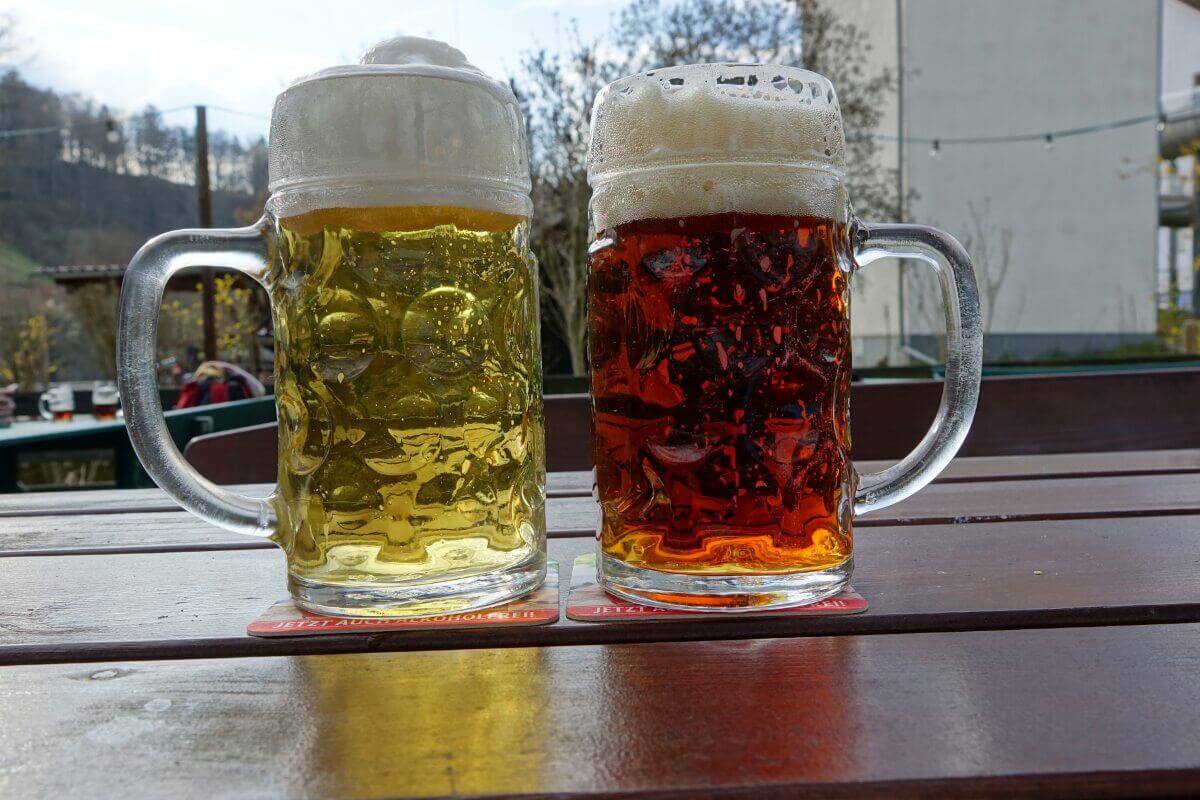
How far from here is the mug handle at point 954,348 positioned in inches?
29.1

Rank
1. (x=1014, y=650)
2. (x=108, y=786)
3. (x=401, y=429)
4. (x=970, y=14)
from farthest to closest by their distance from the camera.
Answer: (x=970, y=14), (x=401, y=429), (x=1014, y=650), (x=108, y=786)

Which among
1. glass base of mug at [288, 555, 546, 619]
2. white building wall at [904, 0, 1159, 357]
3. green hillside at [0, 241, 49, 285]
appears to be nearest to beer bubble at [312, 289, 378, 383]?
glass base of mug at [288, 555, 546, 619]

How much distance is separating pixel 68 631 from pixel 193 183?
34.3 ft

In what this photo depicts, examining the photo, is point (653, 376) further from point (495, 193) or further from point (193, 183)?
point (193, 183)

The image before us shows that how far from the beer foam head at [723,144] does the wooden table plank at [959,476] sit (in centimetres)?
68

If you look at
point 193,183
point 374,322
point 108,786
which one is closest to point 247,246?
point 374,322

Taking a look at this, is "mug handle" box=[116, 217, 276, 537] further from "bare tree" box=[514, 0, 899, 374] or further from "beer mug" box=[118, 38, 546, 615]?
"bare tree" box=[514, 0, 899, 374]

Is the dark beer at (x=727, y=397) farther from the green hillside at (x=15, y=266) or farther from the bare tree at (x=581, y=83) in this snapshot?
the green hillside at (x=15, y=266)

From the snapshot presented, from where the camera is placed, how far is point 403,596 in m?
0.64

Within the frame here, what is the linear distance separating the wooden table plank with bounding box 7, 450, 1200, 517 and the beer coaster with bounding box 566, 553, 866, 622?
0.61 meters

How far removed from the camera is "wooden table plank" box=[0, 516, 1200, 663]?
1.95 ft

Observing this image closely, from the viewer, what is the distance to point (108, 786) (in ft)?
1.30

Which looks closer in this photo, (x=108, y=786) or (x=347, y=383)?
(x=108, y=786)

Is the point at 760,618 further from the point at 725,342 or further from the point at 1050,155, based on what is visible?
the point at 1050,155
